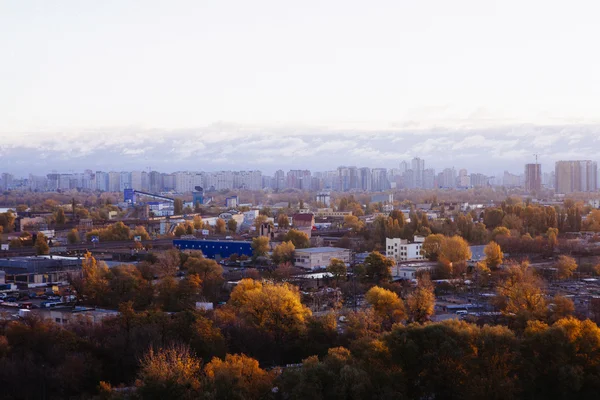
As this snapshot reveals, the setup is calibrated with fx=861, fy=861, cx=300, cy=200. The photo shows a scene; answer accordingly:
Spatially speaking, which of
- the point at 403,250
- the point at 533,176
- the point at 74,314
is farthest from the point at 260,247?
the point at 533,176

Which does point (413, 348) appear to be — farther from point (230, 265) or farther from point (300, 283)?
point (230, 265)

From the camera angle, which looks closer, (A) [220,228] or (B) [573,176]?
(A) [220,228]

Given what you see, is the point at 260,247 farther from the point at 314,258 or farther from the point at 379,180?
the point at 379,180

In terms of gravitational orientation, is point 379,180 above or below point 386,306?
above

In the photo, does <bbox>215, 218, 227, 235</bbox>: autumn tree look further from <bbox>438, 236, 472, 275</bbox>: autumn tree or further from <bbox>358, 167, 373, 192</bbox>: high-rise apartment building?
<bbox>358, 167, 373, 192</bbox>: high-rise apartment building

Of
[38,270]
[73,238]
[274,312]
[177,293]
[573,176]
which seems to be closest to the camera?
[274,312]

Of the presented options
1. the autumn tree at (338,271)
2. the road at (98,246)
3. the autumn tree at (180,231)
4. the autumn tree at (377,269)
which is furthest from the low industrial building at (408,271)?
the autumn tree at (180,231)

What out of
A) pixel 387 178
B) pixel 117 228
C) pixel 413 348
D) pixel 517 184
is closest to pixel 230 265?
pixel 117 228
